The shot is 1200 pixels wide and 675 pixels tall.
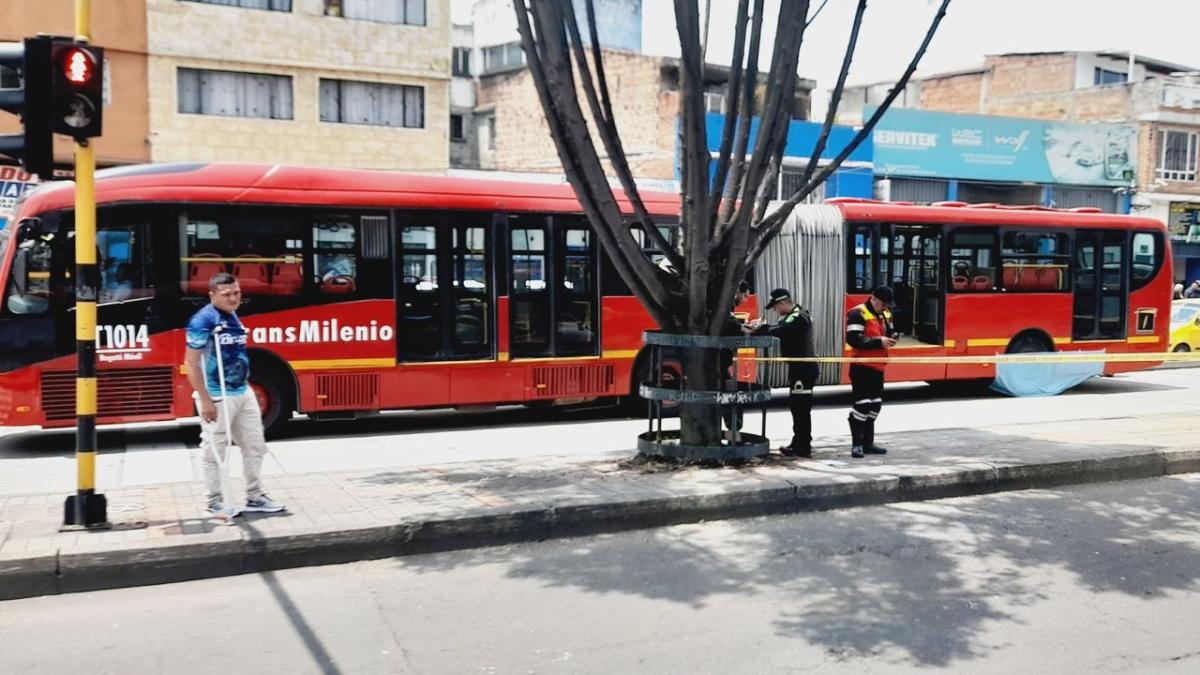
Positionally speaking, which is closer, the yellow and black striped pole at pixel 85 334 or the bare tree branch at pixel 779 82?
the yellow and black striped pole at pixel 85 334

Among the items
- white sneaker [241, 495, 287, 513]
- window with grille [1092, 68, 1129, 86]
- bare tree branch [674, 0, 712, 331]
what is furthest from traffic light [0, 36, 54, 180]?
window with grille [1092, 68, 1129, 86]

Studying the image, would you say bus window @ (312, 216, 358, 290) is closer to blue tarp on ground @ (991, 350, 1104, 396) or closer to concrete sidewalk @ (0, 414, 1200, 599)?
concrete sidewalk @ (0, 414, 1200, 599)

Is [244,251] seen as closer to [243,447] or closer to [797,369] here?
[243,447]

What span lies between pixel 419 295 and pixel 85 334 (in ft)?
18.9

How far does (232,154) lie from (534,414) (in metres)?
13.9

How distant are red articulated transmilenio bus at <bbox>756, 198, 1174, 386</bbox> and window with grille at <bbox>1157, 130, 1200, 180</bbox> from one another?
22747 millimetres

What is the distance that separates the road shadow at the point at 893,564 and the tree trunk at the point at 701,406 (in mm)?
1291

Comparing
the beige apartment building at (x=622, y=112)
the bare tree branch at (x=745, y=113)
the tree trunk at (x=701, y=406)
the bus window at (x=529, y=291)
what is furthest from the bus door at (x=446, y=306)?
the beige apartment building at (x=622, y=112)

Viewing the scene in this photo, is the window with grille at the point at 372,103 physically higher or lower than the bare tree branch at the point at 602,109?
higher

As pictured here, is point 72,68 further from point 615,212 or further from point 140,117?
point 140,117

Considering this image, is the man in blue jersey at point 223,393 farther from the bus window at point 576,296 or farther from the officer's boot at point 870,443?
the bus window at point 576,296

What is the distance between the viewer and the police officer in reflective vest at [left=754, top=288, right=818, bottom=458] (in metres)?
8.49

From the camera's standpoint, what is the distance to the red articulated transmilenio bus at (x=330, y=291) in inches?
392

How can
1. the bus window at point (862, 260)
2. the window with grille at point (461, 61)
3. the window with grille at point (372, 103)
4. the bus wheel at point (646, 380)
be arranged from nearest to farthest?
the bus wheel at point (646, 380), the bus window at point (862, 260), the window with grille at point (372, 103), the window with grille at point (461, 61)
